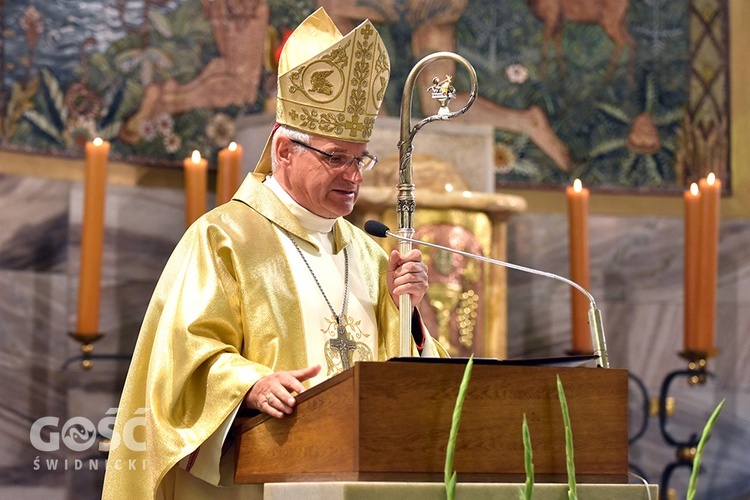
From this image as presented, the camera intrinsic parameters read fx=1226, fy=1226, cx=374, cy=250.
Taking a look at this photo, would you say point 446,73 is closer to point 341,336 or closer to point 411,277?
point 341,336

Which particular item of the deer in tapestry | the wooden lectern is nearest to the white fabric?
the wooden lectern

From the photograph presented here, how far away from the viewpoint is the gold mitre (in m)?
3.42

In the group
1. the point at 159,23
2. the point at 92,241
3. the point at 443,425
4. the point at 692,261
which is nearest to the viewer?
the point at 443,425

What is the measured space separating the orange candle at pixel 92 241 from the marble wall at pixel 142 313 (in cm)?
34

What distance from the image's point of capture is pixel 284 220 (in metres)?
3.50

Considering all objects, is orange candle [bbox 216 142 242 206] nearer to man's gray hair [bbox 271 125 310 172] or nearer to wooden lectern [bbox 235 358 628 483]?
man's gray hair [bbox 271 125 310 172]

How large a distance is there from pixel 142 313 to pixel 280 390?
278cm

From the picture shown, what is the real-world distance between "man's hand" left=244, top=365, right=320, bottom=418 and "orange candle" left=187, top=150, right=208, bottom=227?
7.32 feet

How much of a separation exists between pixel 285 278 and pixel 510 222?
2833mm

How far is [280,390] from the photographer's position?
9.12 feet

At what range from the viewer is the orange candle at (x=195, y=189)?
16.5 feet

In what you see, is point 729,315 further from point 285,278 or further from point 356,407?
point 356,407

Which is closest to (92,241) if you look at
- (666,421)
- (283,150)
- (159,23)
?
(159,23)

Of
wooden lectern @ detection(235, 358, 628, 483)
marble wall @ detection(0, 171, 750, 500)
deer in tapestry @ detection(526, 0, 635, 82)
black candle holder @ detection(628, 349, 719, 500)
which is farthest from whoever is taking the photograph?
deer in tapestry @ detection(526, 0, 635, 82)
